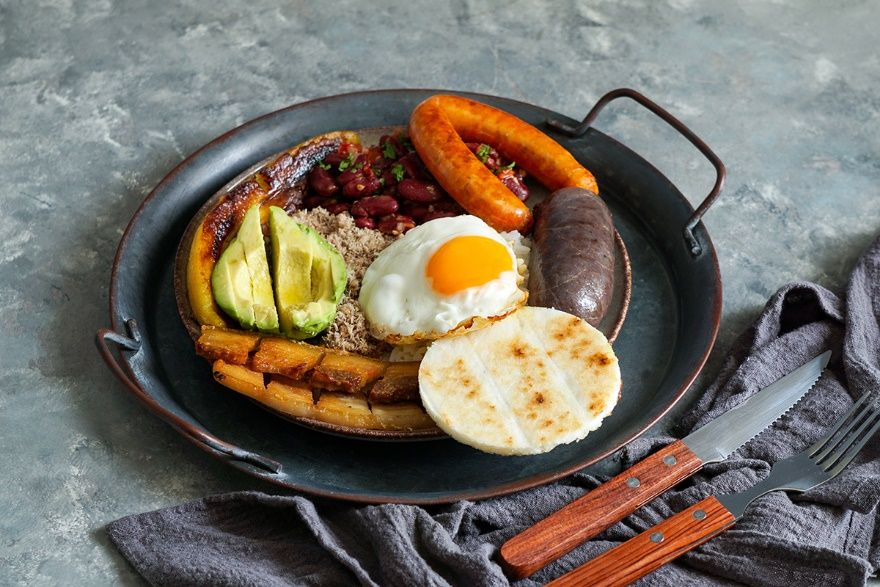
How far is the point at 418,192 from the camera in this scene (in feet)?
14.4

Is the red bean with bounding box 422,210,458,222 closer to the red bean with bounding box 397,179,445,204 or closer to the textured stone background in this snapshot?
the red bean with bounding box 397,179,445,204

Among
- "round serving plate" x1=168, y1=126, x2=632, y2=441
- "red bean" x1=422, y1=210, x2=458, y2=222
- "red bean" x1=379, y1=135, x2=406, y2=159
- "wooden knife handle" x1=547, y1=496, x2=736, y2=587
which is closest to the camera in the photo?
"wooden knife handle" x1=547, y1=496, x2=736, y2=587

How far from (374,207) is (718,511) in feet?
6.18

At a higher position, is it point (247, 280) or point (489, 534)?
point (247, 280)

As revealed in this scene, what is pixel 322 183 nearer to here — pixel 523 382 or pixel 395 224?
pixel 395 224

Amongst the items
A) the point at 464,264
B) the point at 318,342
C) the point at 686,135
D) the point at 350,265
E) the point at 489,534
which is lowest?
the point at 489,534

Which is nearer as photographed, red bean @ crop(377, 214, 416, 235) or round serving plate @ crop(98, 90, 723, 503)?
round serving plate @ crop(98, 90, 723, 503)

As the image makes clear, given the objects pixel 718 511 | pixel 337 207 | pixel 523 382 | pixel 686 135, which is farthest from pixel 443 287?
pixel 686 135

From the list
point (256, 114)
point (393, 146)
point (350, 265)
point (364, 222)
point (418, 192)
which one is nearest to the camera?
point (350, 265)

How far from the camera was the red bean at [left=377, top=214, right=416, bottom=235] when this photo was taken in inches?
168

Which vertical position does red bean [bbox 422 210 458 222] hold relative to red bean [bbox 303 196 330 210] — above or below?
above

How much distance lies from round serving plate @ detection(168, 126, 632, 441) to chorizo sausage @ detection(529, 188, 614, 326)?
0.09m

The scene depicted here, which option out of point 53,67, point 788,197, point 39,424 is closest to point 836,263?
point 788,197

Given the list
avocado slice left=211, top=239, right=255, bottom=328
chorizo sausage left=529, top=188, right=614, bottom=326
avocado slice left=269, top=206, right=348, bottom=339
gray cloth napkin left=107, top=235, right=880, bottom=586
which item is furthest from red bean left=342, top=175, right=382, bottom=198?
gray cloth napkin left=107, top=235, right=880, bottom=586
